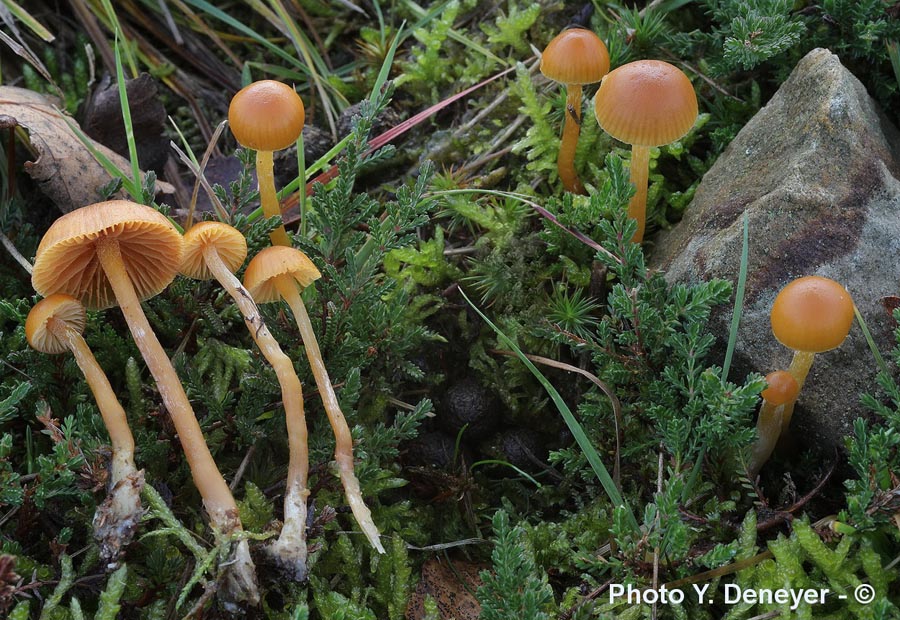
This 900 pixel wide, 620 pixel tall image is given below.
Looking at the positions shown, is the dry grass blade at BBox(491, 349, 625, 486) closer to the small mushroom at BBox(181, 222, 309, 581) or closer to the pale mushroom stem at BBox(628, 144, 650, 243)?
the pale mushroom stem at BBox(628, 144, 650, 243)

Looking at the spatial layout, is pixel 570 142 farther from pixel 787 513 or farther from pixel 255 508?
pixel 255 508

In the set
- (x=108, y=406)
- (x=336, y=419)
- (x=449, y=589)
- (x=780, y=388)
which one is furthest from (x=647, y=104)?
(x=108, y=406)

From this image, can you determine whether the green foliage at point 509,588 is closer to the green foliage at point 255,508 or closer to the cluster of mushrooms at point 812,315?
the green foliage at point 255,508

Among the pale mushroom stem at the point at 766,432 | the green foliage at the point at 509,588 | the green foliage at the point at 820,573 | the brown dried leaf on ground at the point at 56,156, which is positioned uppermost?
the brown dried leaf on ground at the point at 56,156

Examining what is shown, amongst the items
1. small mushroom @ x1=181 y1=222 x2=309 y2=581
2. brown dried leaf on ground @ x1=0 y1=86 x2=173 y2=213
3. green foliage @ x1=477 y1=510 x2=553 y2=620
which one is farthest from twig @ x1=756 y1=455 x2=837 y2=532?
brown dried leaf on ground @ x1=0 y1=86 x2=173 y2=213

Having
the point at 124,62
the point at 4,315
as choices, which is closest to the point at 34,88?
the point at 124,62

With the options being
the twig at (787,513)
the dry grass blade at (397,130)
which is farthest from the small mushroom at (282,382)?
the twig at (787,513)
